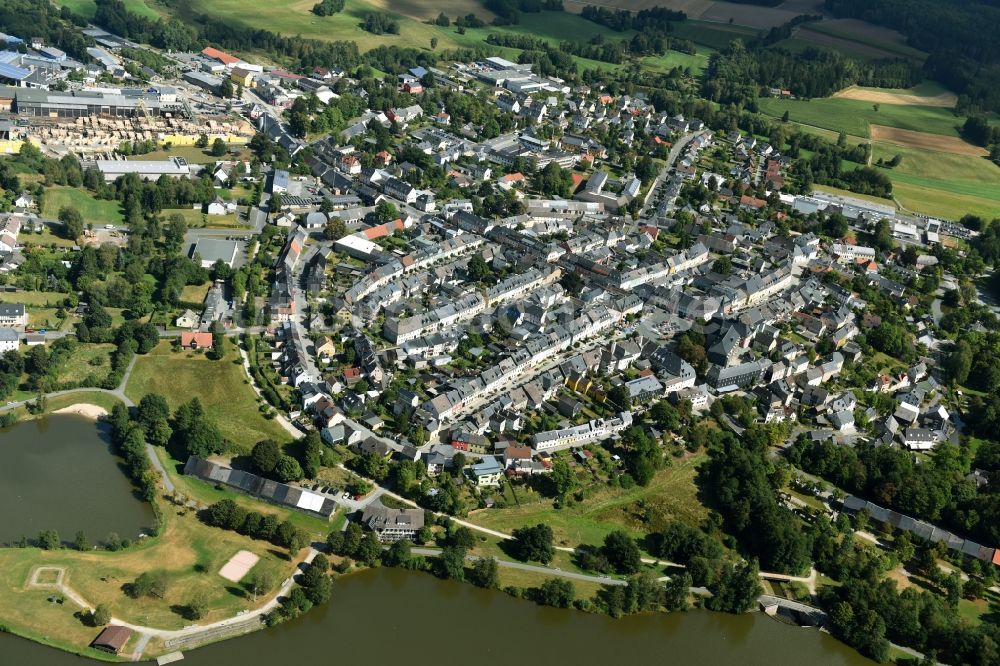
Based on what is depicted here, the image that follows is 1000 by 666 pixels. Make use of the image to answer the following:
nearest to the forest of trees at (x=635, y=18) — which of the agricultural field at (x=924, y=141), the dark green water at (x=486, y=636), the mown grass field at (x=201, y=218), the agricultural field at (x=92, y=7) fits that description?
the agricultural field at (x=924, y=141)

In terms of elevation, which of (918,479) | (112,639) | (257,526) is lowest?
(112,639)

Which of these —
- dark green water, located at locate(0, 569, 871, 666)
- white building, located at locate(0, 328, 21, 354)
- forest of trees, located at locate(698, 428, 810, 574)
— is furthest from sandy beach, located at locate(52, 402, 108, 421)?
forest of trees, located at locate(698, 428, 810, 574)

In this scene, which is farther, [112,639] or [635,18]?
[635,18]

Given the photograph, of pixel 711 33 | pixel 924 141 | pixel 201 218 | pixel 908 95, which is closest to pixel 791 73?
pixel 908 95

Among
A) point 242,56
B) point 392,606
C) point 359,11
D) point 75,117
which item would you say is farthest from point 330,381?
point 359,11

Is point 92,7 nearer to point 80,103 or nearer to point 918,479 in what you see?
point 80,103

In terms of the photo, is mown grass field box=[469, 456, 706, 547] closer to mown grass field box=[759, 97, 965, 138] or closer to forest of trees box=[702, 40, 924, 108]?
mown grass field box=[759, 97, 965, 138]
